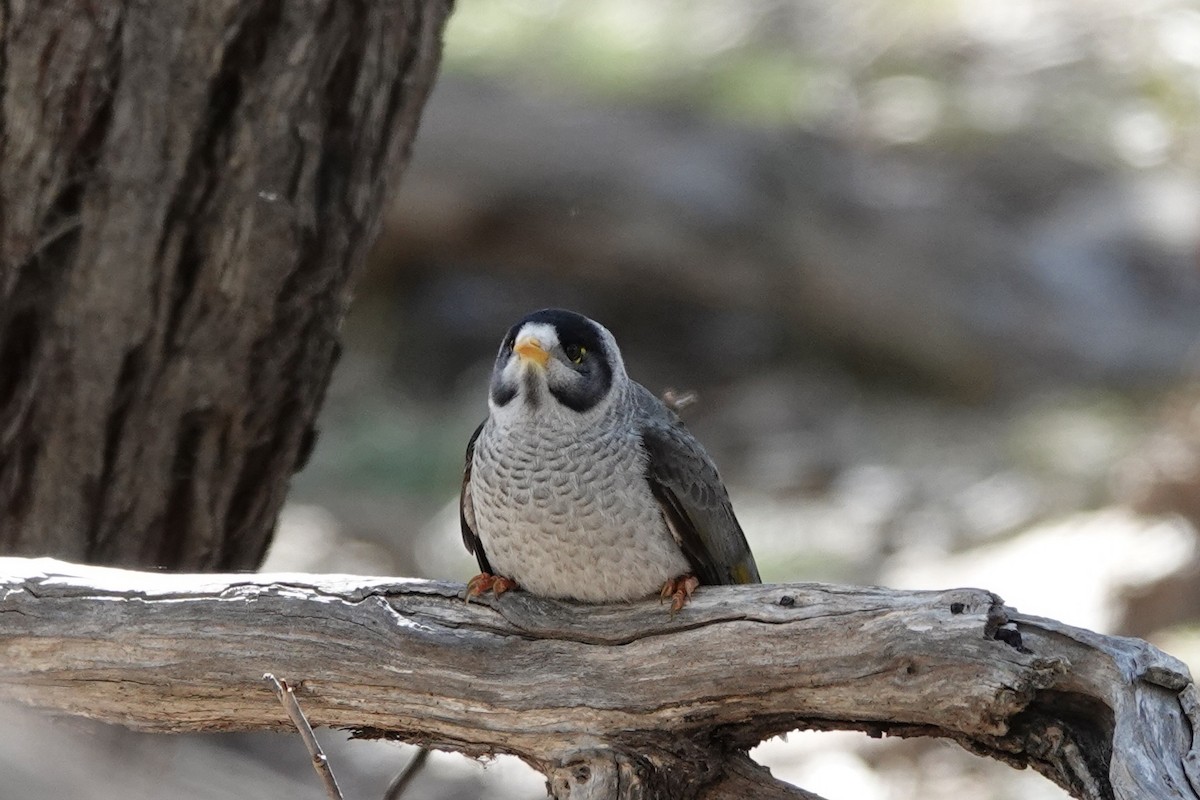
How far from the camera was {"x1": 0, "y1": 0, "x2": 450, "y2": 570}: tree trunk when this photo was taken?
162 inches

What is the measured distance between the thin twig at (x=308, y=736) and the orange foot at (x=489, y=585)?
1.79 feet

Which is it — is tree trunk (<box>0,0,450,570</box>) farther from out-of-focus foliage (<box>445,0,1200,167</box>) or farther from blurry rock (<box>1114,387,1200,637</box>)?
out-of-focus foliage (<box>445,0,1200,167</box>)

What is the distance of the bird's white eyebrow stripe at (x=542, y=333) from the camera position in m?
3.99

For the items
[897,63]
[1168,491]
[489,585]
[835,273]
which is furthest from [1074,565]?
[897,63]

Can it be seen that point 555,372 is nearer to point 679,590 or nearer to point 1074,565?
point 679,590

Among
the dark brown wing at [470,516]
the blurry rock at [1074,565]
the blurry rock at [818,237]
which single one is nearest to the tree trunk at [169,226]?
the dark brown wing at [470,516]

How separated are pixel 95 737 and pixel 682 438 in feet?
6.25

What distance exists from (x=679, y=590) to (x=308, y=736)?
40.8 inches

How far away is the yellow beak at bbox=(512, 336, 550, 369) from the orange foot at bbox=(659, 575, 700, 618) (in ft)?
2.27

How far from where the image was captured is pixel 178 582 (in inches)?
144

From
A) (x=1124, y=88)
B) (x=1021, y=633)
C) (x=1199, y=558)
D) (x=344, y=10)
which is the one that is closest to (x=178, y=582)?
(x=344, y=10)

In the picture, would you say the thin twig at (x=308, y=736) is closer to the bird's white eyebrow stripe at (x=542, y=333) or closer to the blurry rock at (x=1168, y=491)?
the bird's white eyebrow stripe at (x=542, y=333)

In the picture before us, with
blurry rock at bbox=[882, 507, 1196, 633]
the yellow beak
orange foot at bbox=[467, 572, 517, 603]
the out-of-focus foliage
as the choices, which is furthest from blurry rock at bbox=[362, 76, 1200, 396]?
orange foot at bbox=[467, 572, 517, 603]

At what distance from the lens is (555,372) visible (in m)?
4.07
